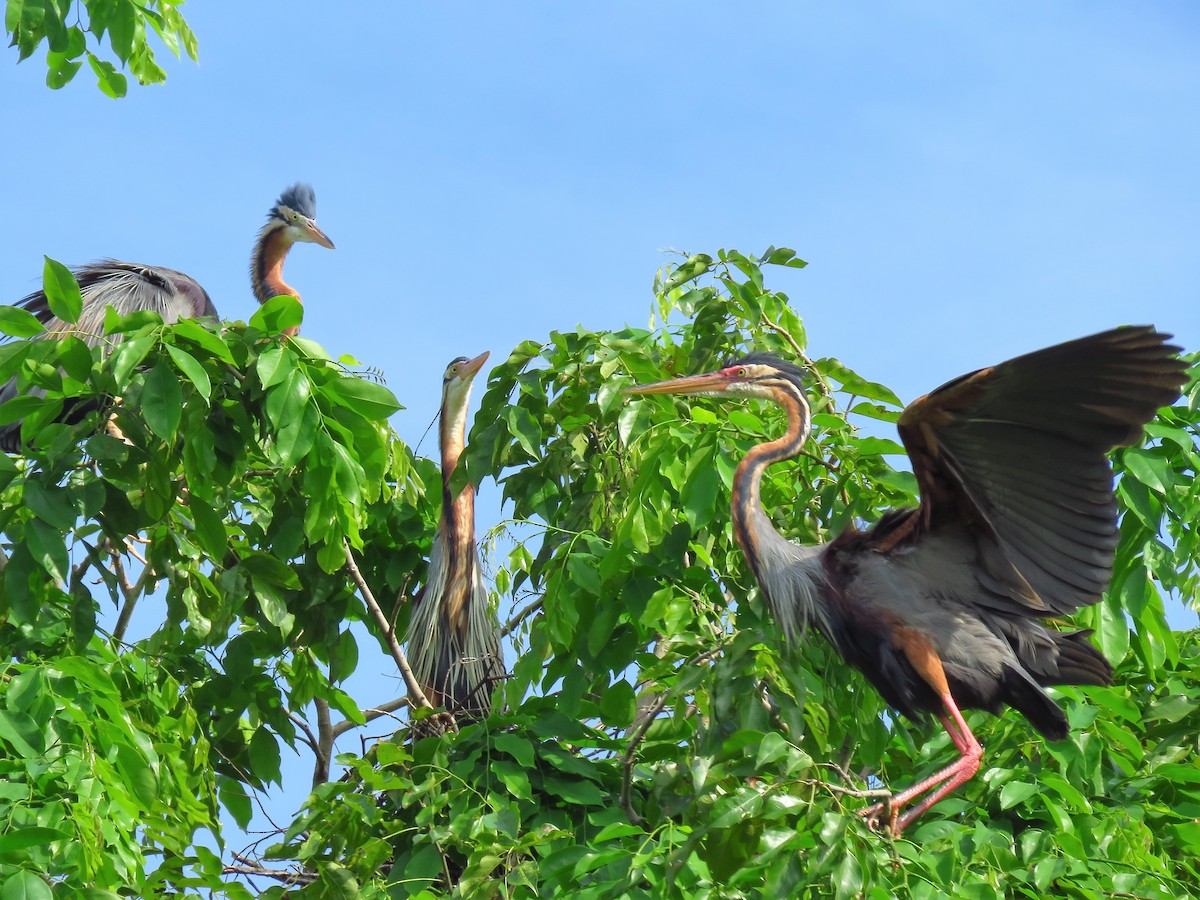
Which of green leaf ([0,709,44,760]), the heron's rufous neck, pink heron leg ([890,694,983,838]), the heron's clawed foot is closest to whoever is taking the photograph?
green leaf ([0,709,44,760])

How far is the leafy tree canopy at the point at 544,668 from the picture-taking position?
3.25 m

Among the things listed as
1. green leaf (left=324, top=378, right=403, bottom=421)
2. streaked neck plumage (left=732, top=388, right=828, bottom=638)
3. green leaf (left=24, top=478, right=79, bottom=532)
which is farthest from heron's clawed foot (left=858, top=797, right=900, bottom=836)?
green leaf (left=24, top=478, right=79, bottom=532)

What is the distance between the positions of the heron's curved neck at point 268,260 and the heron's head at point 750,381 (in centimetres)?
406

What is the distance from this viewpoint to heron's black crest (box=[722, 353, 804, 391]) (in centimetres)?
445

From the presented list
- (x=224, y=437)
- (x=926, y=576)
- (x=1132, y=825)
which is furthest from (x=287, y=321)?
(x=1132, y=825)

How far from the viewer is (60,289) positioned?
3.83 metres

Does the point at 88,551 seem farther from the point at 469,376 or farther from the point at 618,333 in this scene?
the point at 469,376

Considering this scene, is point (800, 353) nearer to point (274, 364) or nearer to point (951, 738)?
point (951, 738)

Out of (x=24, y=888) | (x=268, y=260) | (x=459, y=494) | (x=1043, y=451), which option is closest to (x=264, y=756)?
(x=459, y=494)

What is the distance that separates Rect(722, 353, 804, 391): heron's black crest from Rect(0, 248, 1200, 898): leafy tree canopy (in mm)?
127

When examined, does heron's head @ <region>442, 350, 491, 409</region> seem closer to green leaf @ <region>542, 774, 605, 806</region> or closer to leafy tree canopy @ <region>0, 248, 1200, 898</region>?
leafy tree canopy @ <region>0, 248, 1200, 898</region>

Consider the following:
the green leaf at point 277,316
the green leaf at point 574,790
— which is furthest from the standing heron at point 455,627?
the green leaf at point 277,316

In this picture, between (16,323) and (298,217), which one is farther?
(298,217)

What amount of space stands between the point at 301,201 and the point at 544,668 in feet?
15.7
